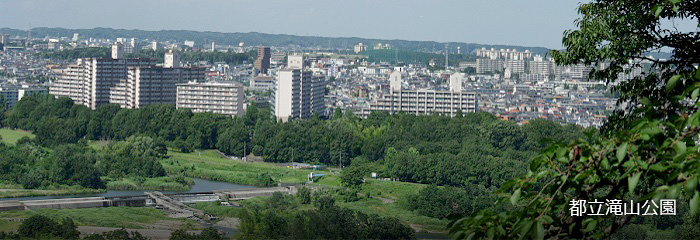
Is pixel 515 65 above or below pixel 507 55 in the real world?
below

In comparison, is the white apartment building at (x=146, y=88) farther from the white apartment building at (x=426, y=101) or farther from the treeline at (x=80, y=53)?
the treeline at (x=80, y=53)

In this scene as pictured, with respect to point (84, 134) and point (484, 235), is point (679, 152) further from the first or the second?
point (84, 134)

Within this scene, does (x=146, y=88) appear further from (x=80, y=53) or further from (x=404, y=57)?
(x=404, y=57)

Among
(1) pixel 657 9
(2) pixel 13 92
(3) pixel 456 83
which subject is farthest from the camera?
(2) pixel 13 92

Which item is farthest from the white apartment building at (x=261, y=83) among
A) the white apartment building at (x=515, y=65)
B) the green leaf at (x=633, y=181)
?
the green leaf at (x=633, y=181)

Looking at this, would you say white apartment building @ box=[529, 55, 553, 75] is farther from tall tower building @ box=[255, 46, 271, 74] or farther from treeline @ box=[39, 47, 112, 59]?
treeline @ box=[39, 47, 112, 59]

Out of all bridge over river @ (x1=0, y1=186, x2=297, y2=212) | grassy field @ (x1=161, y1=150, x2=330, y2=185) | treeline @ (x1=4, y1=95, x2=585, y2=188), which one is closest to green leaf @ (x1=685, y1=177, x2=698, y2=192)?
bridge over river @ (x1=0, y1=186, x2=297, y2=212)

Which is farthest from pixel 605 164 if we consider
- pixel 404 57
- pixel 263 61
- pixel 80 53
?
pixel 404 57
